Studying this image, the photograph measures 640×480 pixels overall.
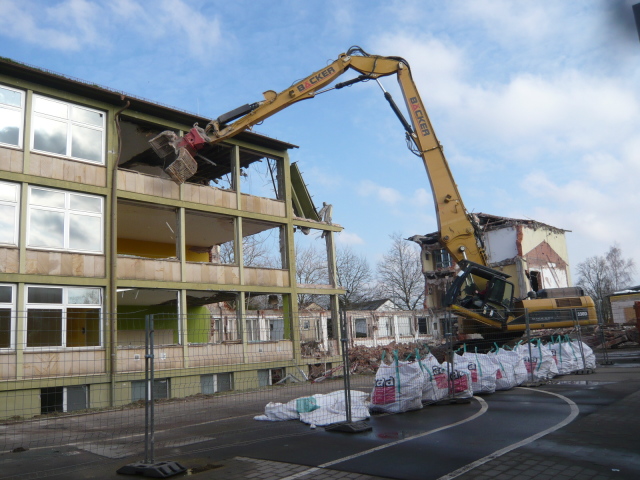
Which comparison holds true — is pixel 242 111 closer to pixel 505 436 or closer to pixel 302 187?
pixel 302 187

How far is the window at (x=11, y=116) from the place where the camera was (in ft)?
52.5

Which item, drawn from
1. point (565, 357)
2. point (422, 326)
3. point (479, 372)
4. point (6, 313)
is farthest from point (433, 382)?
point (422, 326)

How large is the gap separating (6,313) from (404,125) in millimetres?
14327

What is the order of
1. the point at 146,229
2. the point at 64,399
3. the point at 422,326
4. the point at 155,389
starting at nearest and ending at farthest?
the point at 64,399 < the point at 155,389 < the point at 146,229 < the point at 422,326

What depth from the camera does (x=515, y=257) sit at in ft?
145

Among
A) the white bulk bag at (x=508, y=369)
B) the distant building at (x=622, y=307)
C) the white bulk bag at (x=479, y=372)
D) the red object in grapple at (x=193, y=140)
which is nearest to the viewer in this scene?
the white bulk bag at (x=479, y=372)

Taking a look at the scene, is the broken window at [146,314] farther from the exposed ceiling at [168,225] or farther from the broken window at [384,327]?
the broken window at [384,327]

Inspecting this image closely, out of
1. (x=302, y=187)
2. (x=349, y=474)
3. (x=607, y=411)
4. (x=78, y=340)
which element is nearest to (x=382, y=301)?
(x=302, y=187)

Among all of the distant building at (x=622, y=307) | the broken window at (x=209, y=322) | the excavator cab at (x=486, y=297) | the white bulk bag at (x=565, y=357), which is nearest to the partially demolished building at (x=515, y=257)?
the distant building at (x=622, y=307)

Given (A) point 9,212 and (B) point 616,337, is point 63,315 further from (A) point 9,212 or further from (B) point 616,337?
(B) point 616,337

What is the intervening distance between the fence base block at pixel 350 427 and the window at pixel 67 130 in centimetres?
1327

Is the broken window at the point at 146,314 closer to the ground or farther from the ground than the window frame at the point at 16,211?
closer to the ground

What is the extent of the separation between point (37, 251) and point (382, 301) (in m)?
46.6

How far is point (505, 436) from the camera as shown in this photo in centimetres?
726
